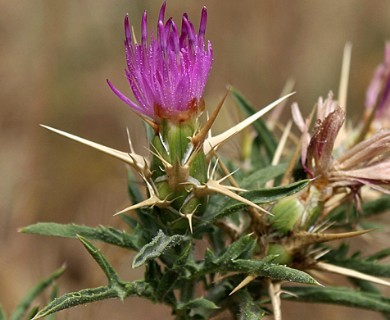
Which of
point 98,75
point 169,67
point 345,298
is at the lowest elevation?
point 345,298

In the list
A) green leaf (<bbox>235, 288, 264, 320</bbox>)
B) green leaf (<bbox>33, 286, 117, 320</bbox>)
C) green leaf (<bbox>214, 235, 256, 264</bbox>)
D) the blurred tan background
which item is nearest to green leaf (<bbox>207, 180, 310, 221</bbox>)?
green leaf (<bbox>214, 235, 256, 264</bbox>)

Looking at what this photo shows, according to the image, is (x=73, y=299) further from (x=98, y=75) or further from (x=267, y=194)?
(x=98, y=75)

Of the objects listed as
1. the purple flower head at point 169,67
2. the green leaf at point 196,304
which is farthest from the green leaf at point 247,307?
the purple flower head at point 169,67

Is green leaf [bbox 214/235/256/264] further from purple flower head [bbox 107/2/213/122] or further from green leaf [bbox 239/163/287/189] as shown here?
purple flower head [bbox 107/2/213/122]

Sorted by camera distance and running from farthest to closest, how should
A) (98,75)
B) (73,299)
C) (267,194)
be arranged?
(98,75), (267,194), (73,299)

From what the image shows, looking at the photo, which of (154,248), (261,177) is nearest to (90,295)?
(154,248)

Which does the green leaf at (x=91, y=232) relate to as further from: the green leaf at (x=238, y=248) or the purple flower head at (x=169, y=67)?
the purple flower head at (x=169, y=67)
